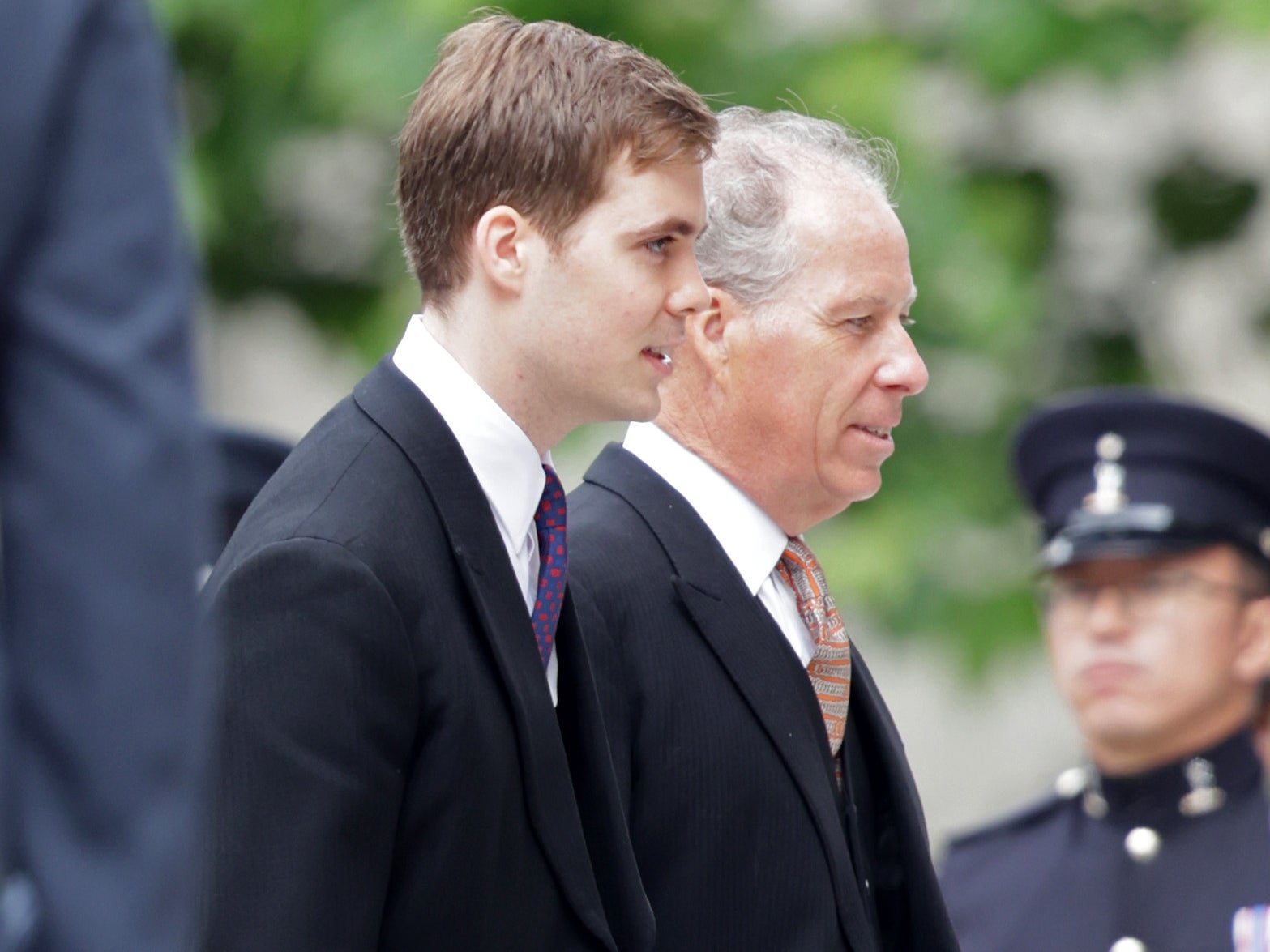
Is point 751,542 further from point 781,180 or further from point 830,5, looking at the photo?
point 830,5

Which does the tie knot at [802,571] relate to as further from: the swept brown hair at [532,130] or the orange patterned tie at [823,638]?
the swept brown hair at [532,130]

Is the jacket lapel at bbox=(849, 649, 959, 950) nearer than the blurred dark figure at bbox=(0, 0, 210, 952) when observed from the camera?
No

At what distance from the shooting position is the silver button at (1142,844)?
437 cm

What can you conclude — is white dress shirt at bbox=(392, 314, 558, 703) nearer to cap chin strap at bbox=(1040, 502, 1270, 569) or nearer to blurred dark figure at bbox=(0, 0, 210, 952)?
blurred dark figure at bbox=(0, 0, 210, 952)

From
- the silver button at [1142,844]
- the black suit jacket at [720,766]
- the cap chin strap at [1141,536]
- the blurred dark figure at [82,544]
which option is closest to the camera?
the blurred dark figure at [82,544]

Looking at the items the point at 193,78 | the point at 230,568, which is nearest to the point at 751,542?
the point at 230,568

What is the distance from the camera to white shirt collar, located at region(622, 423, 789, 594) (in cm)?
310

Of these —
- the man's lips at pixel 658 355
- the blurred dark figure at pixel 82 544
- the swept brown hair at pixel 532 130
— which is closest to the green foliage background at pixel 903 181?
the swept brown hair at pixel 532 130

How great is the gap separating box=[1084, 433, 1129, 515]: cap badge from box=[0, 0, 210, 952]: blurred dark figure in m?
3.57

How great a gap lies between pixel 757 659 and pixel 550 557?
1.49 ft

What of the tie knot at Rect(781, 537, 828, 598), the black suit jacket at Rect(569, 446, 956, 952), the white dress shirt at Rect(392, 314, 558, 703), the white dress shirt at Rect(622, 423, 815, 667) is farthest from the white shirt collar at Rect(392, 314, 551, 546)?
the tie knot at Rect(781, 537, 828, 598)

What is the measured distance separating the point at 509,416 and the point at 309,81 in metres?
3.95

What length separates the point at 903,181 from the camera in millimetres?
5773

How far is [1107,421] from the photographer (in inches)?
190
